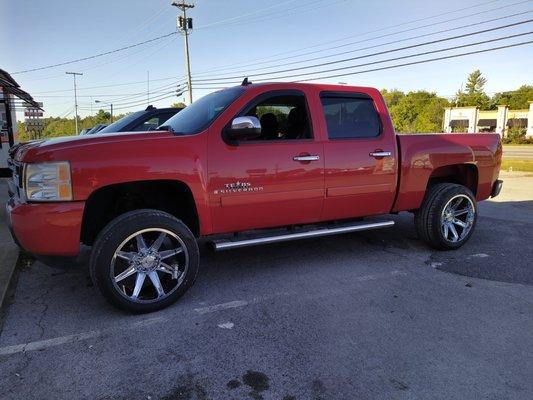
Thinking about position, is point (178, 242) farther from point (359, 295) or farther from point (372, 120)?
point (372, 120)

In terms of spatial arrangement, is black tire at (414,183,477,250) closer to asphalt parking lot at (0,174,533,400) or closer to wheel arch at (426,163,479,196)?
wheel arch at (426,163,479,196)

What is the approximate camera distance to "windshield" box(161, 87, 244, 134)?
14.4 feet

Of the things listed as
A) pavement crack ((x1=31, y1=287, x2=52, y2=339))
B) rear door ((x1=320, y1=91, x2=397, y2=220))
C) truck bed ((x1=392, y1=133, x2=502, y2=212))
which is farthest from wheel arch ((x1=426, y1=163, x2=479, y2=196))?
pavement crack ((x1=31, y1=287, x2=52, y2=339))

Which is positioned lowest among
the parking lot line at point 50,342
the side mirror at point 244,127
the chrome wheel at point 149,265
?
the parking lot line at point 50,342

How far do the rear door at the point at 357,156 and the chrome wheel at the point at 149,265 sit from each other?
1730mm

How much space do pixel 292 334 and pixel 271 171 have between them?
1.63 m

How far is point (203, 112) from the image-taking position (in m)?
4.69

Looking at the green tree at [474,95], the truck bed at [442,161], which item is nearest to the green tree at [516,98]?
the green tree at [474,95]

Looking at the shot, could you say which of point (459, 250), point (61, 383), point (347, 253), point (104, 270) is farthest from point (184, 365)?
point (459, 250)

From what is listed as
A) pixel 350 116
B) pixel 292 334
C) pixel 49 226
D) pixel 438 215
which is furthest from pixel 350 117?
pixel 49 226

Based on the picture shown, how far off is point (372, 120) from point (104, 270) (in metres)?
3.42

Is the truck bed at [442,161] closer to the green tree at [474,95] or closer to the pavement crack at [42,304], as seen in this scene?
the pavement crack at [42,304]

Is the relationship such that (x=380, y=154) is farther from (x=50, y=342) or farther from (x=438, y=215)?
(x=50, y=342)

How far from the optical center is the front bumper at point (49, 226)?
11.7 ft
